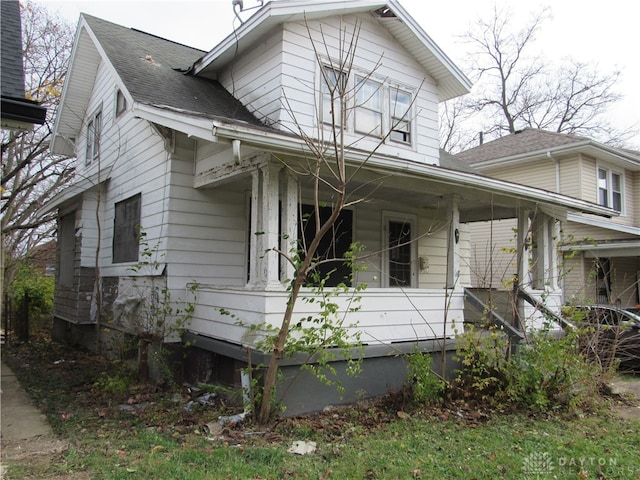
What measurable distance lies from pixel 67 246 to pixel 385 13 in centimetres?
902

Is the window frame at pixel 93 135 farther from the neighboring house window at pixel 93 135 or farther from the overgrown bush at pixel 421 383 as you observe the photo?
the overgrown bush at pixel 421 383

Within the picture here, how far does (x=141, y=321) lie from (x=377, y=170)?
4.51 metres

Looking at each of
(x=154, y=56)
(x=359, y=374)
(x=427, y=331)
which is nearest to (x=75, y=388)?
(x=359, y=374)

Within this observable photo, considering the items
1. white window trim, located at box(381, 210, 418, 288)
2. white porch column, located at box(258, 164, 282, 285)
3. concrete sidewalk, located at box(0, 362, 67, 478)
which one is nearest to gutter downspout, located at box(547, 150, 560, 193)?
white window trim, located at box(381, 210, 418, 288)

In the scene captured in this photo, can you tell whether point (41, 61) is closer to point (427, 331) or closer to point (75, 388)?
point (75, 388)

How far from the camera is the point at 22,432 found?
16.6 feet

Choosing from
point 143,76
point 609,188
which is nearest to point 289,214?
point 143,76

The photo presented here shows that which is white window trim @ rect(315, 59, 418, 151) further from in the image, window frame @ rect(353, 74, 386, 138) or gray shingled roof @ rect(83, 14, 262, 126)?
gray shingled roof @ rect(83, 14, 262, 126)

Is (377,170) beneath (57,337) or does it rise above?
above

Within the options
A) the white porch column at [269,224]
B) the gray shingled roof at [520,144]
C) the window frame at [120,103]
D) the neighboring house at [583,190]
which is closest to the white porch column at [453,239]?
the white porch column at [269,224]

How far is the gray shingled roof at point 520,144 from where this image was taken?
16.3m

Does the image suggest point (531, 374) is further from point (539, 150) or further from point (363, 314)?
point (539, 150)

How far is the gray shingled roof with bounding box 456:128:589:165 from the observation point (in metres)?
16.3

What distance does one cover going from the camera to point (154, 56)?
9734mm
